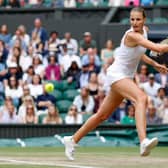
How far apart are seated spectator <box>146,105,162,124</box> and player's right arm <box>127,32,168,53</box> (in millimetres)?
7094

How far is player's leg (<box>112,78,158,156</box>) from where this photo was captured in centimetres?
1082

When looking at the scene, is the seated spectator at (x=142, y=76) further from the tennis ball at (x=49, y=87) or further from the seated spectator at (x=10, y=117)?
the seated spectator at (x=10, y=117)

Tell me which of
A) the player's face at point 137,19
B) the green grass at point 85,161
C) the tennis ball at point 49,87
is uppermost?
the player's face at point 137,19

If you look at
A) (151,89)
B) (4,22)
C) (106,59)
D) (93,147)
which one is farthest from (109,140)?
(4,22)

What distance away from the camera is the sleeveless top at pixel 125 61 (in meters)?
11.4

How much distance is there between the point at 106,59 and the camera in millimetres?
21375

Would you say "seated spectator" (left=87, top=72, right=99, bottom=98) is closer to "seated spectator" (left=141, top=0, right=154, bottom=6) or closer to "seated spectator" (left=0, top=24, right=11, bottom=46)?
"seated spectator" (left=0, top=24, right=11, bottom=46)

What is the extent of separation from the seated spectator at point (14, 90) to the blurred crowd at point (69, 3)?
195 inches

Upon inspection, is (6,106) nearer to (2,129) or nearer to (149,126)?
(2,129)

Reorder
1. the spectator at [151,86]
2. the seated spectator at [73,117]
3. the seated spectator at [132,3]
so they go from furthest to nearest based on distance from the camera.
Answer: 1. the seated spectator at [132,3]
2. the spectator at [151,86]
3. the seated spectator at [73,117]

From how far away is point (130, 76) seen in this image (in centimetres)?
1150

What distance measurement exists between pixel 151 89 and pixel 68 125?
133 inches

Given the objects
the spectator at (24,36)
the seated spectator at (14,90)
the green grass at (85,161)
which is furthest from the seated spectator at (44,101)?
the green grass at (85,161)

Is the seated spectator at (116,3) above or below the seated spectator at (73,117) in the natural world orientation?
above
